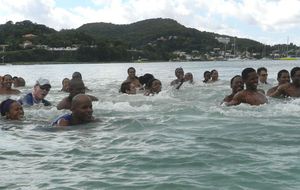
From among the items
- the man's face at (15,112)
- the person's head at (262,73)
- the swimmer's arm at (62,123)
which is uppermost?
the person's head at (262,73)

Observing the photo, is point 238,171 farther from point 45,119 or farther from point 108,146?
point 45,119

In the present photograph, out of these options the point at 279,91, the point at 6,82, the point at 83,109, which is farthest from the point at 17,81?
the point at 83,109

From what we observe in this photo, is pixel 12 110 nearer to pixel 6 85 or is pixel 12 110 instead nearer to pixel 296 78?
pixel 296 78

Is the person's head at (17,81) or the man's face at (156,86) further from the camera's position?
the person's head at (17,81)

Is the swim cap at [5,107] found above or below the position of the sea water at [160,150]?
above

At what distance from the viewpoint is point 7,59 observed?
381ft

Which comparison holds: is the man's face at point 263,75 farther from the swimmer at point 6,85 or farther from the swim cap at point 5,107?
the swim cap at point 5,107

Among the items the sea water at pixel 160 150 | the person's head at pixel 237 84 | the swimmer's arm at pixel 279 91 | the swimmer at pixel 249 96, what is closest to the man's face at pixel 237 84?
the person's head at pixel 237 84

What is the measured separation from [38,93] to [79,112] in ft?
9.23

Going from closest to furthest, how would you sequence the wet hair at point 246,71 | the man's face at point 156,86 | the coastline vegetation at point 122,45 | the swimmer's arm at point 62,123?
1. the swimmer's arm at point 62,123
2. the wet hair at point 246,71
3. the man's face at point 156,86
4. the coastline vegetation at point 122,45

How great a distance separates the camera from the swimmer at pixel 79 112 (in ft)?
30.1

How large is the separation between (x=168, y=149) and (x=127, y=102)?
677 centimetres

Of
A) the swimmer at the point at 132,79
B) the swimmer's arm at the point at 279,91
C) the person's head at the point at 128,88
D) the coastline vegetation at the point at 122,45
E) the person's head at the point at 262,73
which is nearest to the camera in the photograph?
the swimmer's arm at the point at 279,91

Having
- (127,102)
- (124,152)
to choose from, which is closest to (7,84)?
(127,102)
